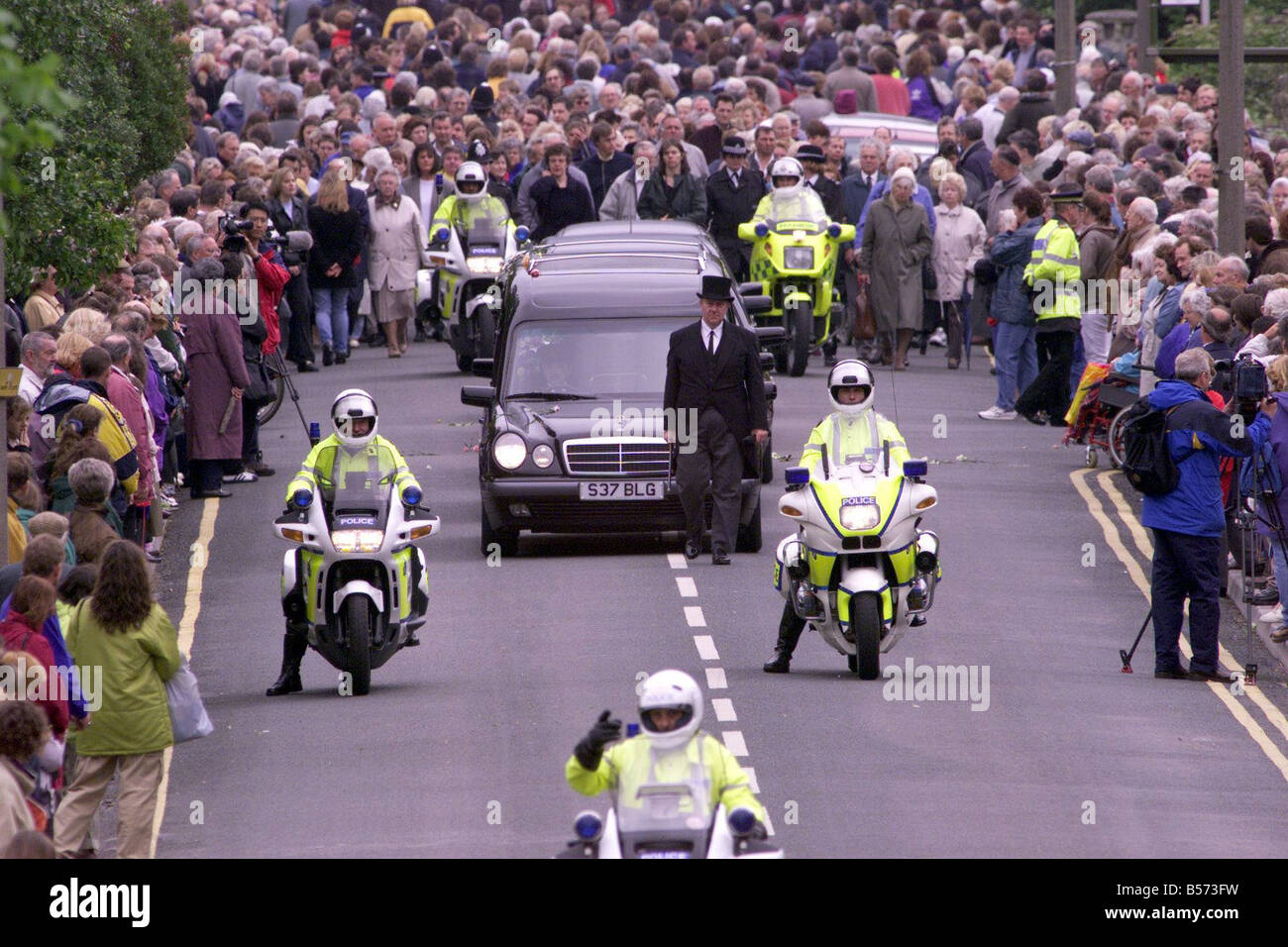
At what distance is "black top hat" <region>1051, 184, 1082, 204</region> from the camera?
25812 millimetres

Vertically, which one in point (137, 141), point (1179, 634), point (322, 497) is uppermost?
point (137, 141)

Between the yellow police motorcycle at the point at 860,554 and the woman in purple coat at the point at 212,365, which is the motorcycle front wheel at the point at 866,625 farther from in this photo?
the woman in purple coat at the point at 212,365

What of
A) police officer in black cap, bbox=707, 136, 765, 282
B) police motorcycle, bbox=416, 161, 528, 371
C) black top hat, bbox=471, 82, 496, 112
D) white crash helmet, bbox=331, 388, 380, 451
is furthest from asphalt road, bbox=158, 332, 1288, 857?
black top hat, bbox=471, 82, 496, 112

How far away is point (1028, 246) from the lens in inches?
1019

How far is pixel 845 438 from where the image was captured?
16453mm

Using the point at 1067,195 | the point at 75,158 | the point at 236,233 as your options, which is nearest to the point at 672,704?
the point at 75,158

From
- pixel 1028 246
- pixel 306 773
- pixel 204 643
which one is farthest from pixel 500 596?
pixel 1028 246

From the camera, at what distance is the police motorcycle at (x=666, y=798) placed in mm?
10172

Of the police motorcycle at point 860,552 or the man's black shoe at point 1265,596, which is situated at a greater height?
the police motorcycle at point 860,552

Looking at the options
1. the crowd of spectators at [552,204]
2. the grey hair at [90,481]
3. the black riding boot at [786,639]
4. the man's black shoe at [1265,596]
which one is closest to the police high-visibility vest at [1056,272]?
the crowd of spectators at [552,204]

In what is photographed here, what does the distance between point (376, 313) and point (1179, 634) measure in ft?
52.8

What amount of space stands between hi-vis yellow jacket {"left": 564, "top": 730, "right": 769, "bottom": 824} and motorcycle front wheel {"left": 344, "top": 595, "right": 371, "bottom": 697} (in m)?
5.56

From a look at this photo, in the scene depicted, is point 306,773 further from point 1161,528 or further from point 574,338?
point 574,338

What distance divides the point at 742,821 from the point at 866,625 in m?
6.14
